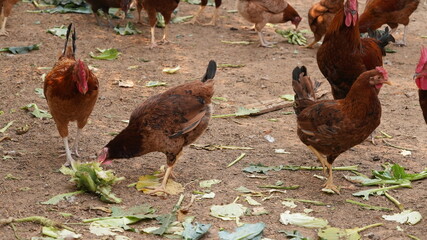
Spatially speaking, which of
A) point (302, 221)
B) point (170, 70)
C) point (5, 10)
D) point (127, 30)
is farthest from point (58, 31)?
point (302, 221)

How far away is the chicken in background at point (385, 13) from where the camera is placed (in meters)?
9.66

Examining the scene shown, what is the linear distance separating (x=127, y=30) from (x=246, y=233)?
650 centimetres

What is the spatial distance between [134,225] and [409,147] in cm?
345

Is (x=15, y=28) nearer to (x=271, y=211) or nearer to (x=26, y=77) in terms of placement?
(x=26, y=77)

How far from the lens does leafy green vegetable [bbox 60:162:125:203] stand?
5340mm

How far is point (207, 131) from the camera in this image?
7.10 metres

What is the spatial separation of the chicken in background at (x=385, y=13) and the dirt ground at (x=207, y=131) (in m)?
0.54

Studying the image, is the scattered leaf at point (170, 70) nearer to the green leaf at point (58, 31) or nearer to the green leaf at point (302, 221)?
the green leaf at point (58, 31)

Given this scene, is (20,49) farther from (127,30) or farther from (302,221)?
(302,221)

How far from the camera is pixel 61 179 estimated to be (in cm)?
573

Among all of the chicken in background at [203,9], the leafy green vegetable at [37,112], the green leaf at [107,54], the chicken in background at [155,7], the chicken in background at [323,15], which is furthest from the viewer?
the chicken in background at [203,9]

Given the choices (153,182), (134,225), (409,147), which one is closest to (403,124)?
(409,147)

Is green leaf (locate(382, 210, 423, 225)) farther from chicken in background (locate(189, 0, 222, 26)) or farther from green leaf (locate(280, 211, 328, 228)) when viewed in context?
chicken in background (locate(189, 0, 222, 26))

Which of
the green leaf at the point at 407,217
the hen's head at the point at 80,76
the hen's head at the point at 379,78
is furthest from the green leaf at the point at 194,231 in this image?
the hen's head at the point at 379,78
